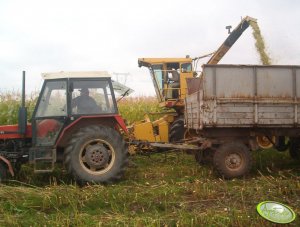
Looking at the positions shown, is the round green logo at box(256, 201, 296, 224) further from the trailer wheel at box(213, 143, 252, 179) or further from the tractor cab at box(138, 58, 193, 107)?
the tractor cab at box(138, 58, 193, 107)

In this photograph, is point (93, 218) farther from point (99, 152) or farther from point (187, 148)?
point (187, 148)

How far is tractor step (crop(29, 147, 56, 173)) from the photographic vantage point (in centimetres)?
715

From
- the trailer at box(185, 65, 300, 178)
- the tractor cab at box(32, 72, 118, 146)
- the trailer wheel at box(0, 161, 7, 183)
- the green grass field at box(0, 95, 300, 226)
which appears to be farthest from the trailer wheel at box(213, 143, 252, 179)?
the trailer wheel at box(0, 161, 7, 183)

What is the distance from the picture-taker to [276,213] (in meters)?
4.36

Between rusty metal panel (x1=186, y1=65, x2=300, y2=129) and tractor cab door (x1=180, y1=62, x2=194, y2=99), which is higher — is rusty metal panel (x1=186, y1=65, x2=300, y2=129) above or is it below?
below

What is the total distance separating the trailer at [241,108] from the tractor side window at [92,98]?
181 centimetres

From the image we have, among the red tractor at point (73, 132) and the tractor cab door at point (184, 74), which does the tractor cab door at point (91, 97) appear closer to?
the red tractor at point (73, 132)

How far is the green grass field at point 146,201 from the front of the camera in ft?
15.2

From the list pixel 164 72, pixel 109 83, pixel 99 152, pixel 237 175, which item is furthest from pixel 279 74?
pixel 164 72

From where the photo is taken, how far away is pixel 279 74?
7898 millimetres

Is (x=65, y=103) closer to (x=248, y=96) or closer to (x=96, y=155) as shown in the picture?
(x=96, y=155)

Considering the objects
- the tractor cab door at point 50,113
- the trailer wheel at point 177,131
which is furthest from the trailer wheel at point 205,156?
the tractor cab door at point 50,113

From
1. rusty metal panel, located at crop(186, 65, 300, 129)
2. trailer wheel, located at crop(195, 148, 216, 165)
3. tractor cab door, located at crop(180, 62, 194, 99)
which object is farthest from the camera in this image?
tractor cab door, located at crop(180, 62, 194, 99)

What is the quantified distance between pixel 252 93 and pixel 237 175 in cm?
163
